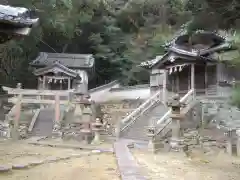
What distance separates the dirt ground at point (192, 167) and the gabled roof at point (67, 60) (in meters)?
22.8

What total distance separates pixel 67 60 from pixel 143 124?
741 inches

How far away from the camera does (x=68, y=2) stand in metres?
25.2

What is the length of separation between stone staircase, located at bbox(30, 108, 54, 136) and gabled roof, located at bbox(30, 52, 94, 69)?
32.7ft

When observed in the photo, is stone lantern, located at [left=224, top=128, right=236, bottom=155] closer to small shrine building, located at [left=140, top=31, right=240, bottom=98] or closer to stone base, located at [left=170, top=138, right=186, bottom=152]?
stone base, located at [left=170, top=138, right=186, bottom=152]

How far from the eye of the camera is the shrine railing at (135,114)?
1689 cm

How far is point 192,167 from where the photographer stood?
9031 mm

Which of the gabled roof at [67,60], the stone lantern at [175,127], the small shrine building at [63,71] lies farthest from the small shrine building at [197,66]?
the gabled roof at [67,60]

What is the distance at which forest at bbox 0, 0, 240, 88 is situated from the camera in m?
27.3

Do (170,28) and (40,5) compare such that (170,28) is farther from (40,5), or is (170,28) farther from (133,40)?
(40,5)

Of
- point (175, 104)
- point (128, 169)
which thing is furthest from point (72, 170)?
point (175, 104)

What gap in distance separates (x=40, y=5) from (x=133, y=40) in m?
14.8

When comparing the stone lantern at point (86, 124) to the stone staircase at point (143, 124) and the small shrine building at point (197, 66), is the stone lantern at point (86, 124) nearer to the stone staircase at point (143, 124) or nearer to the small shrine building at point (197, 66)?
the stone staircase at point (143, 124)

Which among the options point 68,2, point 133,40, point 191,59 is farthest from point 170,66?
point 133,40

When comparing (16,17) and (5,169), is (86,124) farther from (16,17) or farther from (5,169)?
(16,17)
